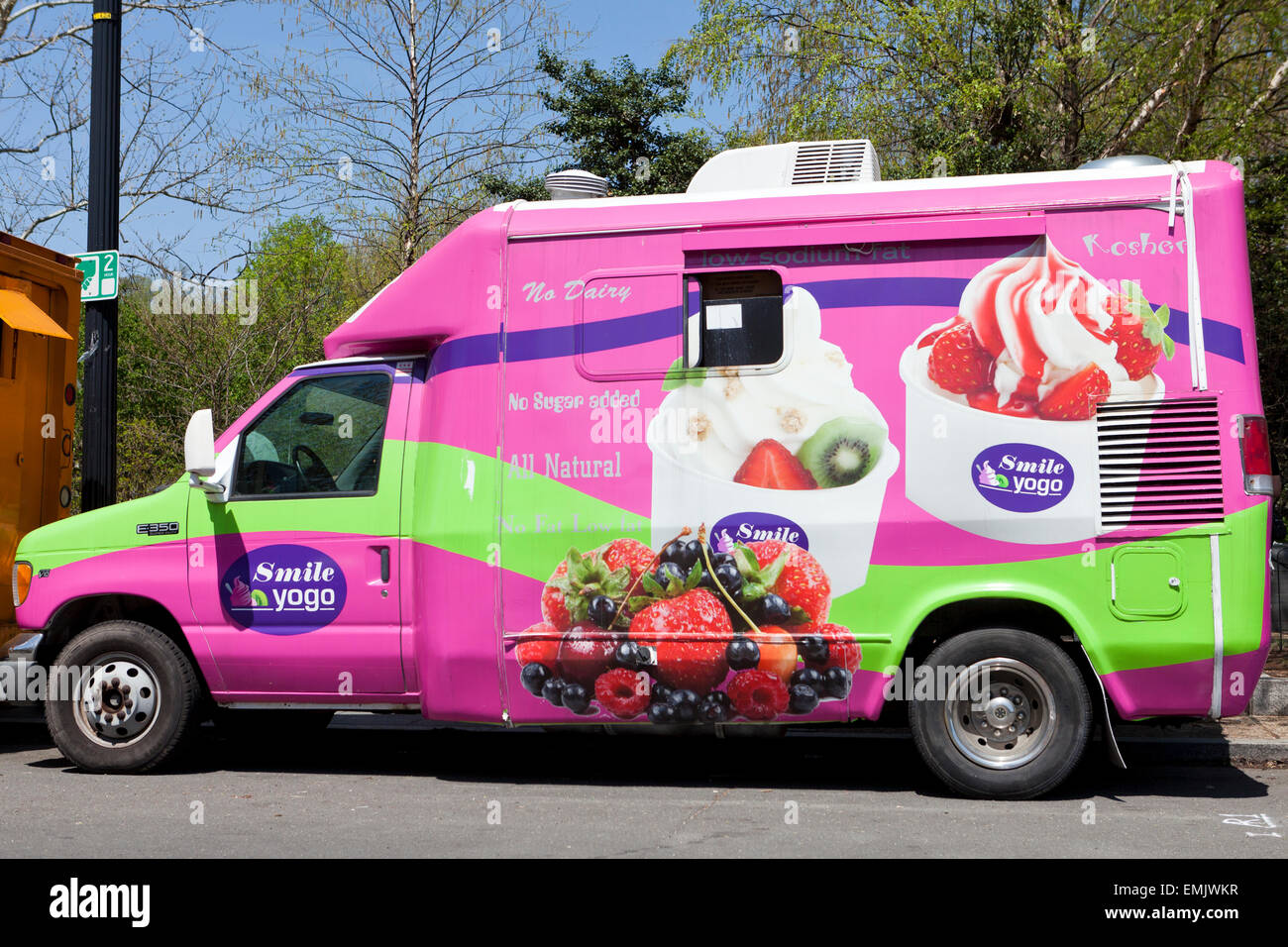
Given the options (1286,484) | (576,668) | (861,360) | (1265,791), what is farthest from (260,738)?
(1286,484)

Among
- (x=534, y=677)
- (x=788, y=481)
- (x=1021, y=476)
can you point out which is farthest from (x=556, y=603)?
(x=1021, y=476)

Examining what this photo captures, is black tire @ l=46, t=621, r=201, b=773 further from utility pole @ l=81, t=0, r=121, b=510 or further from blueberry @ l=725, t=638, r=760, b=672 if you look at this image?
blueberry @ l=725, t=638, r=760, b=672

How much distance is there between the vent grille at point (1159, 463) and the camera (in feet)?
19.4

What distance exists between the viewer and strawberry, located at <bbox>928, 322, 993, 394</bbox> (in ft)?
20.2

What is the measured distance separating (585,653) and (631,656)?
0.79ft

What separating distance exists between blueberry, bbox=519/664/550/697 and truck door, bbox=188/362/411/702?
0.69 m

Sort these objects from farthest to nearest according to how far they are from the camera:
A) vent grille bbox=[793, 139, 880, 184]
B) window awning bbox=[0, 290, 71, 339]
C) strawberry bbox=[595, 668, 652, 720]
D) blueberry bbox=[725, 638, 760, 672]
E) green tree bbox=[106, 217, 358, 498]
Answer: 1. green tree bbox=[106, 217, 358, 498]
2. window awning bbox=[0, 290, 71, 339]
3. vent grille bbox=[793, 139, 880, 184]
4. strawberry bbox=[595, 668, 652, 720]
5. blueberry bbox=[725, 638, 760, 672]

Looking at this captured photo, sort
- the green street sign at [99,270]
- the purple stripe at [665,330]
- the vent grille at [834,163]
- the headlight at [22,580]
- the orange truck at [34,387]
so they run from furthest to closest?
the green street sign at [99,270] < the orange truck at [34,387] < the headlight at [22,580] < the vent grille at [834,163] < the purple stripe at [665,330]

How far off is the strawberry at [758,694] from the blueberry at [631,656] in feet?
1.52

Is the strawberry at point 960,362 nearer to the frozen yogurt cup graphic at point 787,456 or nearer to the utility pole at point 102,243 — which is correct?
the frozen yogurt cup graphic at point 787,456

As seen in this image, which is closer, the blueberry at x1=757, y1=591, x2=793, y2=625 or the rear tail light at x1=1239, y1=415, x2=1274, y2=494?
the rear tail light at x1=1239, y1=415, x2=1274, y2=494

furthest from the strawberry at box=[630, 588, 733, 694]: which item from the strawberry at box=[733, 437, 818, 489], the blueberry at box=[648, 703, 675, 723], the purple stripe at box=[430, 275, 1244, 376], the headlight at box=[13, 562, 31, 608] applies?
the headlight at box=[13, 562, 31, 608]

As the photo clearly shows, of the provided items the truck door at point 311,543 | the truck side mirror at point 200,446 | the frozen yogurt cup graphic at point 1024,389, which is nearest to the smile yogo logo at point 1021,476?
the frozen yogurt cup graphic at point 1024,389

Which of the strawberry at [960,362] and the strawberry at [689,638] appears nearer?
the strawberry at [960,362]
